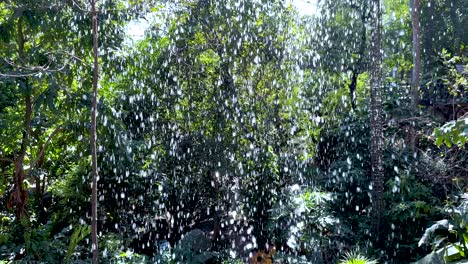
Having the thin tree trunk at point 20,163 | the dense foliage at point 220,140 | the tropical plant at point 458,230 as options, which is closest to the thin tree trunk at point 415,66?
the dense foliage at point 220,140

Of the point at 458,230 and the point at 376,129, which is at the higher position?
the point at 376,129

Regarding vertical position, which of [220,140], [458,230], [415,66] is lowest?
[458,230]

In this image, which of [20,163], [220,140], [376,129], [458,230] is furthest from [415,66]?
[20,163]

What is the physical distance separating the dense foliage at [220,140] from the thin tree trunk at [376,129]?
0.23 feet

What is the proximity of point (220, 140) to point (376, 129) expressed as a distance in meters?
2.23

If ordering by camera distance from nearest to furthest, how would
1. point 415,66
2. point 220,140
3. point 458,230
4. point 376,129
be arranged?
point 458,230 < point 376,129 < point 220,140 < point 415,66

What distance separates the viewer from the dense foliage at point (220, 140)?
598 cm

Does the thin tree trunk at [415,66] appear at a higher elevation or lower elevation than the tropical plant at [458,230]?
higher

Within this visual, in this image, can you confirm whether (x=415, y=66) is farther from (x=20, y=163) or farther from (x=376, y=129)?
(x=20, y=163)

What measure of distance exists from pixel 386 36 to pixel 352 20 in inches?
136

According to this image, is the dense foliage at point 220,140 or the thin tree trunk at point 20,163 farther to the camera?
the thin tree trunk at point 20,163

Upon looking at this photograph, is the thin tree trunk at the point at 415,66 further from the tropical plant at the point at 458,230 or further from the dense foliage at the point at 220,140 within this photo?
the tropical plant at the point at 458,230

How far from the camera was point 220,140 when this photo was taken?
→ 7.11m

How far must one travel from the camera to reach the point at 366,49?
832 cm
